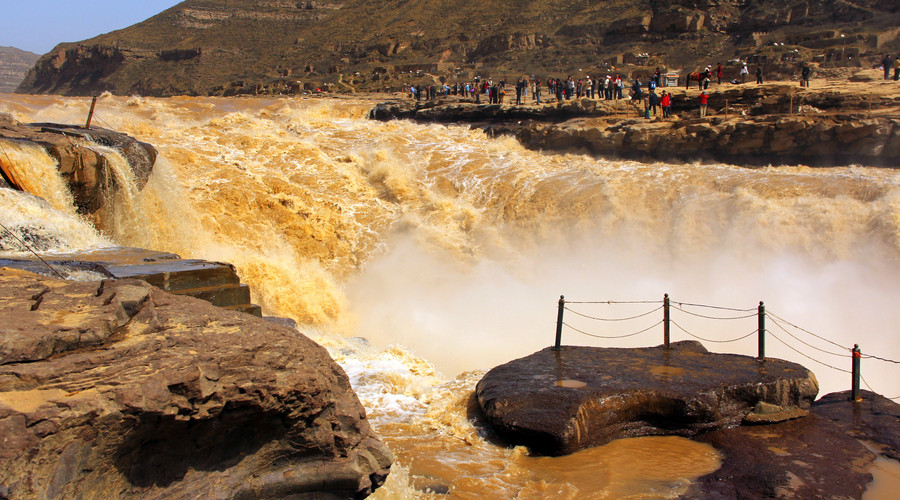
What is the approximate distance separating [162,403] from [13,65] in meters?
122

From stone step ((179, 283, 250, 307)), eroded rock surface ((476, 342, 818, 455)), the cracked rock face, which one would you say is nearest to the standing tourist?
eroded rock surface ((476, 342, 818, 455))

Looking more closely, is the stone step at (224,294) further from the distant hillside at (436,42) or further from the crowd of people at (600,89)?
the distant hillside at (436,42)

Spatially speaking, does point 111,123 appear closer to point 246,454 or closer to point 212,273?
point 212,273

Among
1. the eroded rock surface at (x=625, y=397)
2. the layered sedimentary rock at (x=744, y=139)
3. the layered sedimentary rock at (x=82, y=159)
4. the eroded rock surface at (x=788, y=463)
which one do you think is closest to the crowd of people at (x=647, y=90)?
the layered sedimentary rock at (x=744, y=139)

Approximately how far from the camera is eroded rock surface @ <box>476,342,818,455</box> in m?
6.45

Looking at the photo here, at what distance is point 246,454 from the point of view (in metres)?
3.89

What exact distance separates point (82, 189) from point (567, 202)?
9.54 metres

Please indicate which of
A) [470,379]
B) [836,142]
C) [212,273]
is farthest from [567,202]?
[212,273]

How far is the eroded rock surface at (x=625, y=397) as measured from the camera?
21.1 ft

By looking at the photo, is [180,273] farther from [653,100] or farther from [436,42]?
[436,42]

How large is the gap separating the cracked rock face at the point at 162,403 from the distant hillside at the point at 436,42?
76.8ft

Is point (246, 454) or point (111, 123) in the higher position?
point (111, 123)

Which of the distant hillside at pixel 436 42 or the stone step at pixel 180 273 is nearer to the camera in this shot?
the stone step at pixel 180 273

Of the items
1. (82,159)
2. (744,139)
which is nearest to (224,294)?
(82,159)
